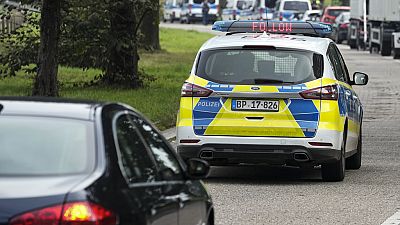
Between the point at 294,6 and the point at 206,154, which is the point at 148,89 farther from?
the point at 294,6

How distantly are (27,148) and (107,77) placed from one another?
20592 mm

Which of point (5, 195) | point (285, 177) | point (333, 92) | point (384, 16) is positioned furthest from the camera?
point (384, 16)

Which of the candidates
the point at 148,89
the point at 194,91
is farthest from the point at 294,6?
the point at 194,91

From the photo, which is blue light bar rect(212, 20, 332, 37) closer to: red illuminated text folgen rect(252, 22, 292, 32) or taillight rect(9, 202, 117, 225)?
red illuminated text folgen rect(252, 22, 292, 32)

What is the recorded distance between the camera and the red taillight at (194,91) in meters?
13.1

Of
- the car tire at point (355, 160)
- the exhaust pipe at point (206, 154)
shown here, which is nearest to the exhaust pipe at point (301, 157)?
the exhaust pipe at point (206, 154)

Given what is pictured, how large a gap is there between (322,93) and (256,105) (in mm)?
659

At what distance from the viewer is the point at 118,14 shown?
26.3 m

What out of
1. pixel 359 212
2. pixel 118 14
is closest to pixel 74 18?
pixel 118 14

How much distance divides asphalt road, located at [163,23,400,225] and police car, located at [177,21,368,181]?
0.34 meters

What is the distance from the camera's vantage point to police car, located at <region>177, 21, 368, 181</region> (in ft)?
42.4

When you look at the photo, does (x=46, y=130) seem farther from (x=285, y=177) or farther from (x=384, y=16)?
(x=384, y=16)

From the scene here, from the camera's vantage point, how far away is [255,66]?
13211mm

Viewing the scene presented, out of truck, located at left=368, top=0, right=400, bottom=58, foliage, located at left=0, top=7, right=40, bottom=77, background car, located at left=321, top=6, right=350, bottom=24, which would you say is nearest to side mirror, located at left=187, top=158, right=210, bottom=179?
foliage, located at left=0, top=7, right=40, bottom=77
